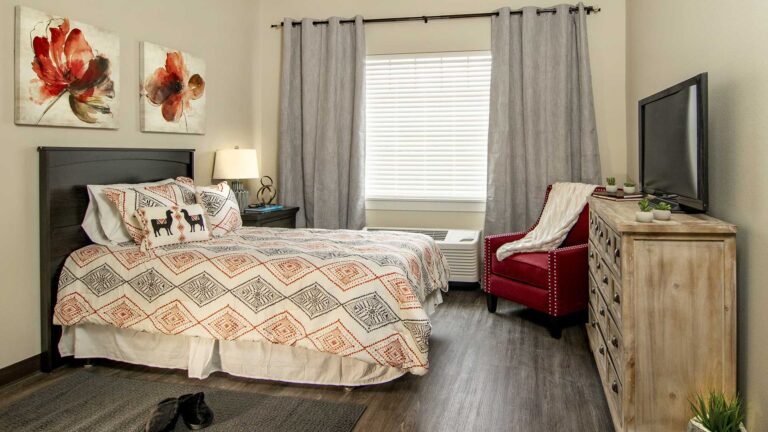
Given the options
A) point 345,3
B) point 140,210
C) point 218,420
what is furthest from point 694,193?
point 345,3

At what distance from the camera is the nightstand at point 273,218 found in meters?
4.64

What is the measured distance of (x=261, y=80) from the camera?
5.64m

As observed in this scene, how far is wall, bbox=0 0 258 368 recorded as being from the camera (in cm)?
298

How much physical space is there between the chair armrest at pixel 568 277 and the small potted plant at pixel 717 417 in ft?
5.28

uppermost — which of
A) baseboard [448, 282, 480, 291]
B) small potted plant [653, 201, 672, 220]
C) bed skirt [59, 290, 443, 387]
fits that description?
small potted plant [653, 201, 672, 220]

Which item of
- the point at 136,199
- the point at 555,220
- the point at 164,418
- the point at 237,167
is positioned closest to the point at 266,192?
the point at 237,167

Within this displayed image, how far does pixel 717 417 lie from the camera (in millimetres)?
1941

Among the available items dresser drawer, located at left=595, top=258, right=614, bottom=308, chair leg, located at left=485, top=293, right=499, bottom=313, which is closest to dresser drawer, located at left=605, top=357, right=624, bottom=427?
dresser drawer, located at left=595, top=258, right=614, bottom=308

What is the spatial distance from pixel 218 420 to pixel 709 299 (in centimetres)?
203

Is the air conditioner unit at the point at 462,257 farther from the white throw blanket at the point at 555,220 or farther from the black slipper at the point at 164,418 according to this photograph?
the black slipper at the point at 164,418

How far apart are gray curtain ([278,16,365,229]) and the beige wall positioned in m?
2.91

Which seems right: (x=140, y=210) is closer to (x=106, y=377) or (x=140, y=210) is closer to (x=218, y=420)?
(x=106, y=377)

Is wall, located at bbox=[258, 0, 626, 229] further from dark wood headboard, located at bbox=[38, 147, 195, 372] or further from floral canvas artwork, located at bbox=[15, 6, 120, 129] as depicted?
dark wood headboard, located at bbox=[38, 147, 195, 372]

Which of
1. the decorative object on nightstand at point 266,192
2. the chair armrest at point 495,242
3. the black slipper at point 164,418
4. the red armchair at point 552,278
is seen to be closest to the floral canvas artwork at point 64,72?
the black slipper at point 164,418
